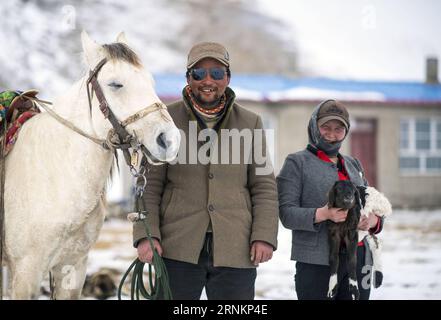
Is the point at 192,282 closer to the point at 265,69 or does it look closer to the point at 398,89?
the point at 398,89

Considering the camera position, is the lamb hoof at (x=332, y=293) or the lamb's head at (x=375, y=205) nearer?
the lamb hoof at (x=332, y=293)

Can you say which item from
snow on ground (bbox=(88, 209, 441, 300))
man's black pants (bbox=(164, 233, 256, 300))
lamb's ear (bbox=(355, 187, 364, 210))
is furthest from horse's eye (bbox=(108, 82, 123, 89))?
snow on ground (bbox=(88, 209, 441, 300))

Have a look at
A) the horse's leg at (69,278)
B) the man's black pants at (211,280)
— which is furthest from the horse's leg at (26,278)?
the man's black pants at (211,280)

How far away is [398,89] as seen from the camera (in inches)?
773

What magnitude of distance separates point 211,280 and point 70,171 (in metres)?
1.00

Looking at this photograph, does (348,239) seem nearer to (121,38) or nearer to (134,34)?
(121,38)

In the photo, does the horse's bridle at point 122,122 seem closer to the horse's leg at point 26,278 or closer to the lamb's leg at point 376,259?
the horse's leg at point 26,278

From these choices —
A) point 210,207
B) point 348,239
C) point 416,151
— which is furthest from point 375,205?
point 416,151

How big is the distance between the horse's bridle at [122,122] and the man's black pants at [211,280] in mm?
649

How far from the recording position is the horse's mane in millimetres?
3004

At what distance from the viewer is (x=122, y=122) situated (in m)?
2.92

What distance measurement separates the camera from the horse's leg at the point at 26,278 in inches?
115

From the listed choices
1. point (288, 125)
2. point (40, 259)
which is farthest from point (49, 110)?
point (288, 125)

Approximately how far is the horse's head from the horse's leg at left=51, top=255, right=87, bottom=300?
0.80m
